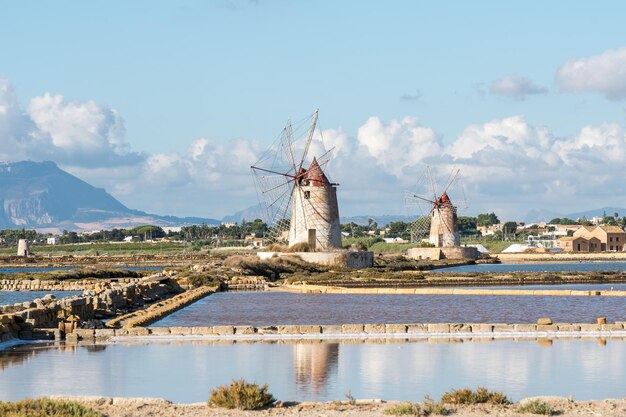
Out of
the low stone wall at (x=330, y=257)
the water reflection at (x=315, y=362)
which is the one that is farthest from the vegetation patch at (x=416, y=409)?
the low stone wall at (x=330, y=257)

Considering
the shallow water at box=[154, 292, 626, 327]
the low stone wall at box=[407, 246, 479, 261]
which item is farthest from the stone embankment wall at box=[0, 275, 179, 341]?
the low stone wall at box=[407, 246, 479, 261]

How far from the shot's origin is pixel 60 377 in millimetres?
14250

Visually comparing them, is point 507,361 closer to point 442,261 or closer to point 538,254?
point 442,261

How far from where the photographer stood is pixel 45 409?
1077 centimetres

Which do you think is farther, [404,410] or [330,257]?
[330,257]

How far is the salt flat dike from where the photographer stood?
439 inches

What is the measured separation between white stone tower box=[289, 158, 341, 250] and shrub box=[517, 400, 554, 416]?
153ft

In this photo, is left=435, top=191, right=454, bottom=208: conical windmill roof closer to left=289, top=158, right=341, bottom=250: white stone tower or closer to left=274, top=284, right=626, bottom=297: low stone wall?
left=289, top=158, right=341, bottom=250: white stone tower

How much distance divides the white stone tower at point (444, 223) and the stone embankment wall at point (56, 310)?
57.2 metres

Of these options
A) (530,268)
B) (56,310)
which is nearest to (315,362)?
(56,310)

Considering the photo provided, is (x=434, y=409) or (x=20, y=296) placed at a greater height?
(x=20, y=296)

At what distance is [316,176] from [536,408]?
47885 mm

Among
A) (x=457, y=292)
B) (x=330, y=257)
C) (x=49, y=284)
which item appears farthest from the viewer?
(x=330, y=257)

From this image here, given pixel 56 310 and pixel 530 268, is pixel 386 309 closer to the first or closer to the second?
pixel 56 310
